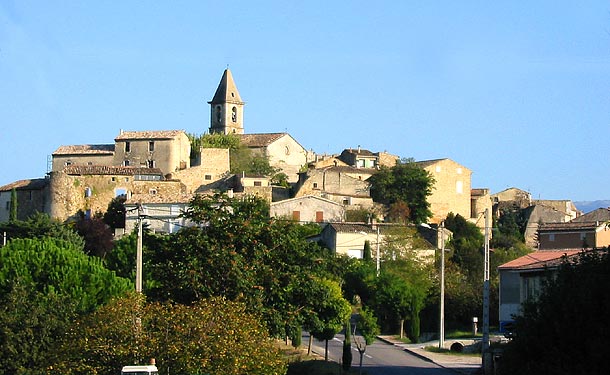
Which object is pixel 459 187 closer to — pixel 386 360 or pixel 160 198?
pixel 160 198

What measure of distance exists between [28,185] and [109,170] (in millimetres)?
7066

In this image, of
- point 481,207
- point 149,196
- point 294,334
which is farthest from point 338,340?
point 481,207

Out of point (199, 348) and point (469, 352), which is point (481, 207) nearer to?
point (469, 352)

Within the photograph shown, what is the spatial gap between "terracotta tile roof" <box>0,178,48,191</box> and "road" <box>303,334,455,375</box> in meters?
45.2

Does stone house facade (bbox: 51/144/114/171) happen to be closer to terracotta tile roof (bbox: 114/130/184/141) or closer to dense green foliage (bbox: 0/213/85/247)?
terracotta tile roof (bbox: 114/130/184/141)

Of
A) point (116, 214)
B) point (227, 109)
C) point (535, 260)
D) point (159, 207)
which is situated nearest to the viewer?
point (535, 260)

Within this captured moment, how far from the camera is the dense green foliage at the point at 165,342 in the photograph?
104ft

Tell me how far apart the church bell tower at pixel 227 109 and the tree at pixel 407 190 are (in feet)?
141

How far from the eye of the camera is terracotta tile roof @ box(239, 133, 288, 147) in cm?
11143

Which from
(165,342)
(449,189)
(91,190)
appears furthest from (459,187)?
(165,342)

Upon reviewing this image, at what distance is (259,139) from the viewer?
371ft

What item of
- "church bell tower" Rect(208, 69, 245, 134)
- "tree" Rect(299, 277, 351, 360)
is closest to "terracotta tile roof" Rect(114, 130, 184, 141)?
"church bell tower" Rect(208, 69, 245, 134)

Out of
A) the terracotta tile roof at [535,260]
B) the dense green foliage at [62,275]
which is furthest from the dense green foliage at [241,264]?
the terracotta tile roof at [535,260]

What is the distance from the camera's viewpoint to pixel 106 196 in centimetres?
9438
